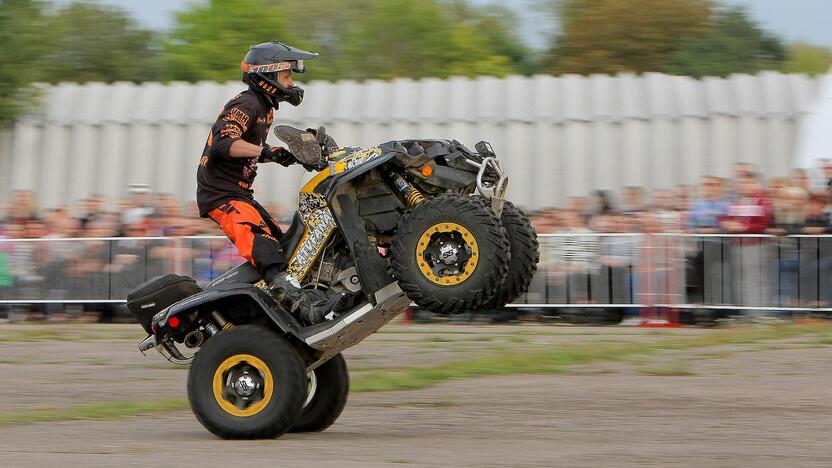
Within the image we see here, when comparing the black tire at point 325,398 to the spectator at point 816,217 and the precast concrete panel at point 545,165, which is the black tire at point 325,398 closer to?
the spectator at point 816,217

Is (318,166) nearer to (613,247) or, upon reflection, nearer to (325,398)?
(325,398)

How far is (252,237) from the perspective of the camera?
318 inches

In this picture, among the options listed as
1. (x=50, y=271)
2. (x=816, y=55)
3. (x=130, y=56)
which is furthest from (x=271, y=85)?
(x=816, y=55)

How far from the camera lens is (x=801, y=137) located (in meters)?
17.9

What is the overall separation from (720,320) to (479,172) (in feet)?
26.7

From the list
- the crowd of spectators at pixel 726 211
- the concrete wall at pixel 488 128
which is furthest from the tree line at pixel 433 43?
the crowd of spectators at pixel 726 211

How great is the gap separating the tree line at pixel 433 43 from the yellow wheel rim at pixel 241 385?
3174cm

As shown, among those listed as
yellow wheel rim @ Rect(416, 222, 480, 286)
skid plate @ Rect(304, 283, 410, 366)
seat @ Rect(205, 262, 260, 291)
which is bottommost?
skid plate @ Rect(304, 283, 410, 366)

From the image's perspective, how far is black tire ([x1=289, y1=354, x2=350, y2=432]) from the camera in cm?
873

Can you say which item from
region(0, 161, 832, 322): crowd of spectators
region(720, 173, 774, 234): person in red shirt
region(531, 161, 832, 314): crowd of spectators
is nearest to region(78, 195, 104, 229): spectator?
region(0, 161, 832, 322): crowd of spectators

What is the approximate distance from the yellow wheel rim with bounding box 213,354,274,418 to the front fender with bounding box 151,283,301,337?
298 millimetres

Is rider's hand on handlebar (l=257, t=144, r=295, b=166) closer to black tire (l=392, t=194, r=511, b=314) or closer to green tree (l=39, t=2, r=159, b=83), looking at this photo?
black tire (l=392, t=194, r=511, b=314)

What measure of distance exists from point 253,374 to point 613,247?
8.18 m

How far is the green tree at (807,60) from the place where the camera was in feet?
161
